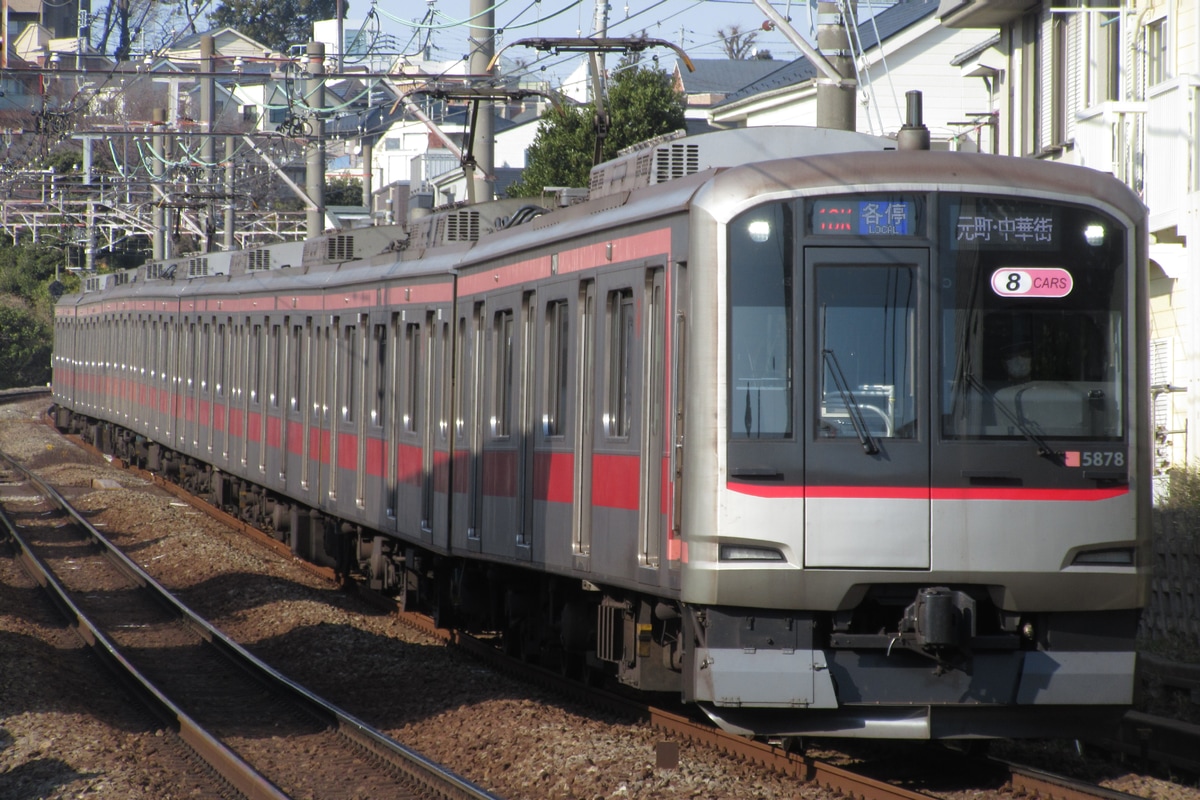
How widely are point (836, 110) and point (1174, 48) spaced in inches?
142

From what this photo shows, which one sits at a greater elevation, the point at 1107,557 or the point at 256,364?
the point at 256,364

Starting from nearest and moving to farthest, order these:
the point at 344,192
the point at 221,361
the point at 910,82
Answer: the point at 221,361, the point at 910,82, the point at 344,192

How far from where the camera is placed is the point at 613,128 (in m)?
35.2

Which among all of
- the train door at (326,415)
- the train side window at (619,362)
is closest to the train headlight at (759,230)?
the train side window at (619,362)

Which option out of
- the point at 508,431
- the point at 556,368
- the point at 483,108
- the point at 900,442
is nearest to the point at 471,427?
the point at 508,431

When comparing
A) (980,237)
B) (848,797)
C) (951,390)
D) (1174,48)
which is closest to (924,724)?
(848,797)

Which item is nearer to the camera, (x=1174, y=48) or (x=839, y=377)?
(x=839, y=377)

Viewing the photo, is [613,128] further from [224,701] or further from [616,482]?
[616,482]

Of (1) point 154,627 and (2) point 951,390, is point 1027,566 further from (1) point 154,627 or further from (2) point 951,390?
(1) point 154,627

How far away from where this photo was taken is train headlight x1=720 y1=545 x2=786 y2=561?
6.93 metres

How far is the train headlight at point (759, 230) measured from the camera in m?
7.06

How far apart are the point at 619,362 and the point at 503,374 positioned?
7.02 ft

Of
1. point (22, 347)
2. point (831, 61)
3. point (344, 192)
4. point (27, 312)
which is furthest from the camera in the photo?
point (344, 192)

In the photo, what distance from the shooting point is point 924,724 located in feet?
22.9
